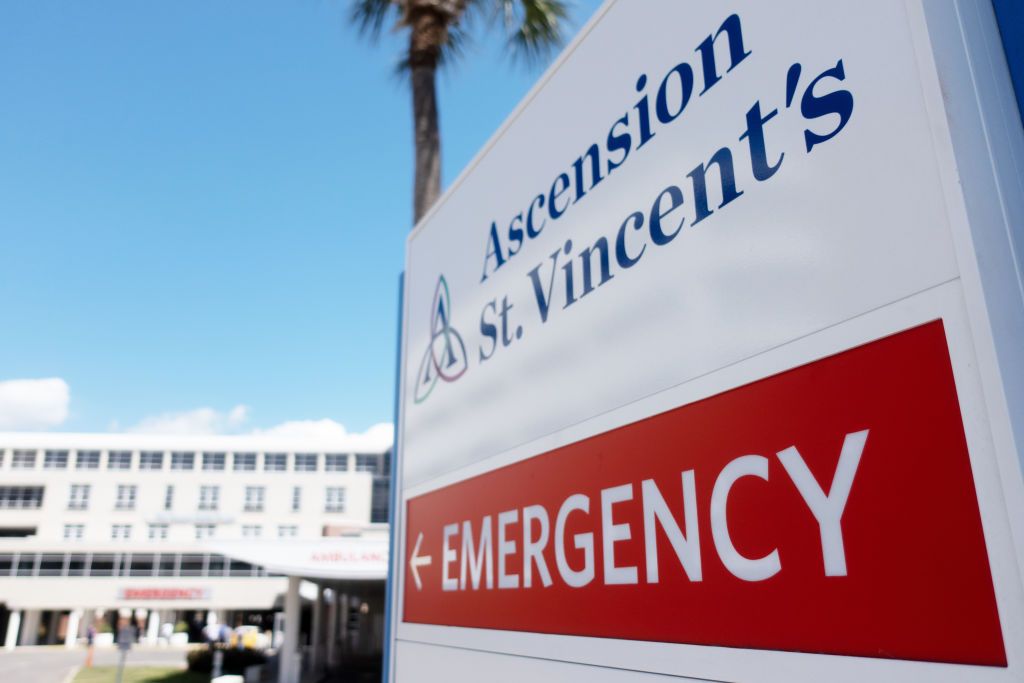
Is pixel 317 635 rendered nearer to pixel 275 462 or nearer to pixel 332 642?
pixel 332 642

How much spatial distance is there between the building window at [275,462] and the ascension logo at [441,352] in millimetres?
52441

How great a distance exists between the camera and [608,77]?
2148mm

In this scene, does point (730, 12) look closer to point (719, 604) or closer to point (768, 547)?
point (768, 547)

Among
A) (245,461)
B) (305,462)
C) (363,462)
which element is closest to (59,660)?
(245,461)

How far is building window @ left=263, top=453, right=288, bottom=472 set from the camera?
5291 cm

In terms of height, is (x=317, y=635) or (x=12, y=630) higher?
(x=317, y=635)

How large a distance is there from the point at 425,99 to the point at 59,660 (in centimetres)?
3493

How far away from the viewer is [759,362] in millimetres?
1455

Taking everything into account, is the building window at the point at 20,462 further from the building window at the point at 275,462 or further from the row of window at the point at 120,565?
the building window at the point at 275,462

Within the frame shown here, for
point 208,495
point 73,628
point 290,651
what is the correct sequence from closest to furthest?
point 290,651 < point 73,628 < point 208,495

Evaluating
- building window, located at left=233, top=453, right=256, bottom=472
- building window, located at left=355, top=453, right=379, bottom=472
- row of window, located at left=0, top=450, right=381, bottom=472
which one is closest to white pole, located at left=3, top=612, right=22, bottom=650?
row of window, located at left=0, top=450, right=381, bottom=472

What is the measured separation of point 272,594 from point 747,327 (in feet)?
153

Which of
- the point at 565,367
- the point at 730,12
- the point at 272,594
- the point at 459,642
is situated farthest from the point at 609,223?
the point at 272,594

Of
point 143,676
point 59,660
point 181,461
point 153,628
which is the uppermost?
point 181,461
